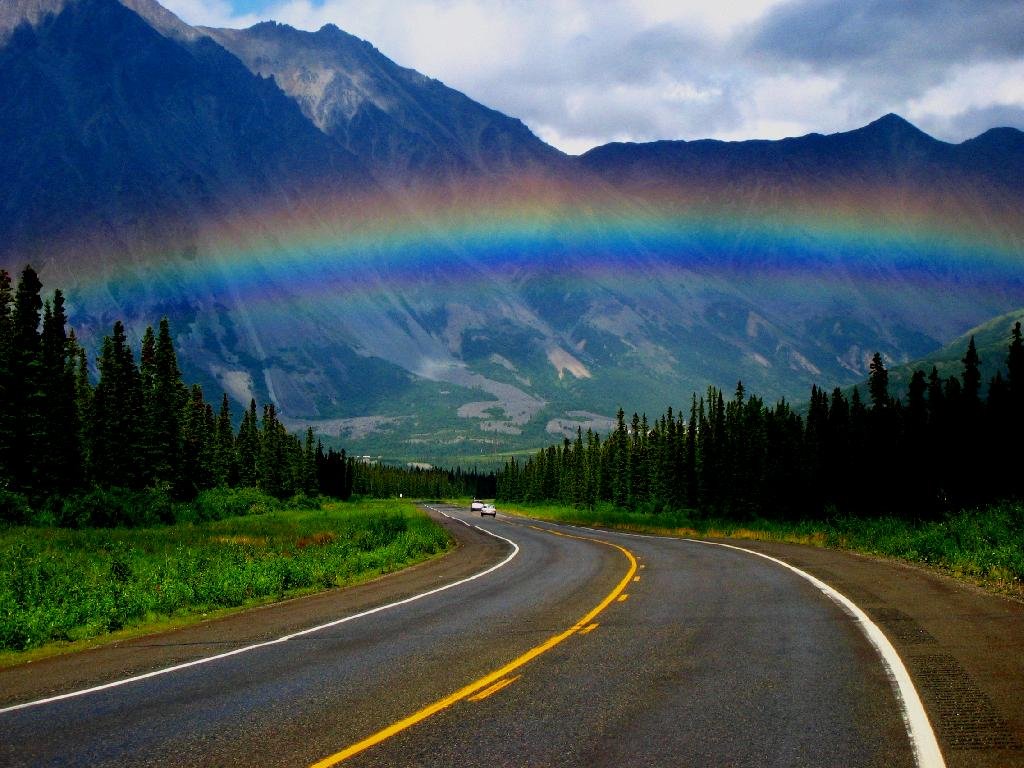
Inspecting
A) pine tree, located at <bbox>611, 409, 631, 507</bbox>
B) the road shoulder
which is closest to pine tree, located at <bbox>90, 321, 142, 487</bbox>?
the road shoulder

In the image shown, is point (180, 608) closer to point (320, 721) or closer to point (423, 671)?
point (423, 671)

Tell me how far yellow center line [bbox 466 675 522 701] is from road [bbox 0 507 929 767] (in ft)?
0.16

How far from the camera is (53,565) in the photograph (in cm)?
2420

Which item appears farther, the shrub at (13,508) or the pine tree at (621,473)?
the pine tree at (621,473)

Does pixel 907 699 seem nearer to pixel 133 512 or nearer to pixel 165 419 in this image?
pixel 133 512

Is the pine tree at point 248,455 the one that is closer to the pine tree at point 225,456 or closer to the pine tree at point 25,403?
the pine tree at point 225,456

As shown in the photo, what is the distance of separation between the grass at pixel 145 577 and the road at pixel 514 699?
343 centimetres

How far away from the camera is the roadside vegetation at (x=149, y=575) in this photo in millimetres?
15422

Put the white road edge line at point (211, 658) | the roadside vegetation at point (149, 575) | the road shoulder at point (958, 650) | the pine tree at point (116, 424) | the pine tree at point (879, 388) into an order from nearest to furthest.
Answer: the road shoulder at point (958, 650), the white road edge line at point (211, 658), the roadside vegetation at point (149, 575), the pine tree at point (116, 424), the pine tree at point (879, 388)

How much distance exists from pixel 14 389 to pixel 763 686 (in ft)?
184

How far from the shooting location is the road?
7.16m

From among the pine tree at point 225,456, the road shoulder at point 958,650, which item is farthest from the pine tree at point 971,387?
the pine tree at point 225,456

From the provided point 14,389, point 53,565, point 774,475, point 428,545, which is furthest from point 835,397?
point 53,565

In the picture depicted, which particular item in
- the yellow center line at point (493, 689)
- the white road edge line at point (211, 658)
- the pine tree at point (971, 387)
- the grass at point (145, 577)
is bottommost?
the grass at point (145, 577)
